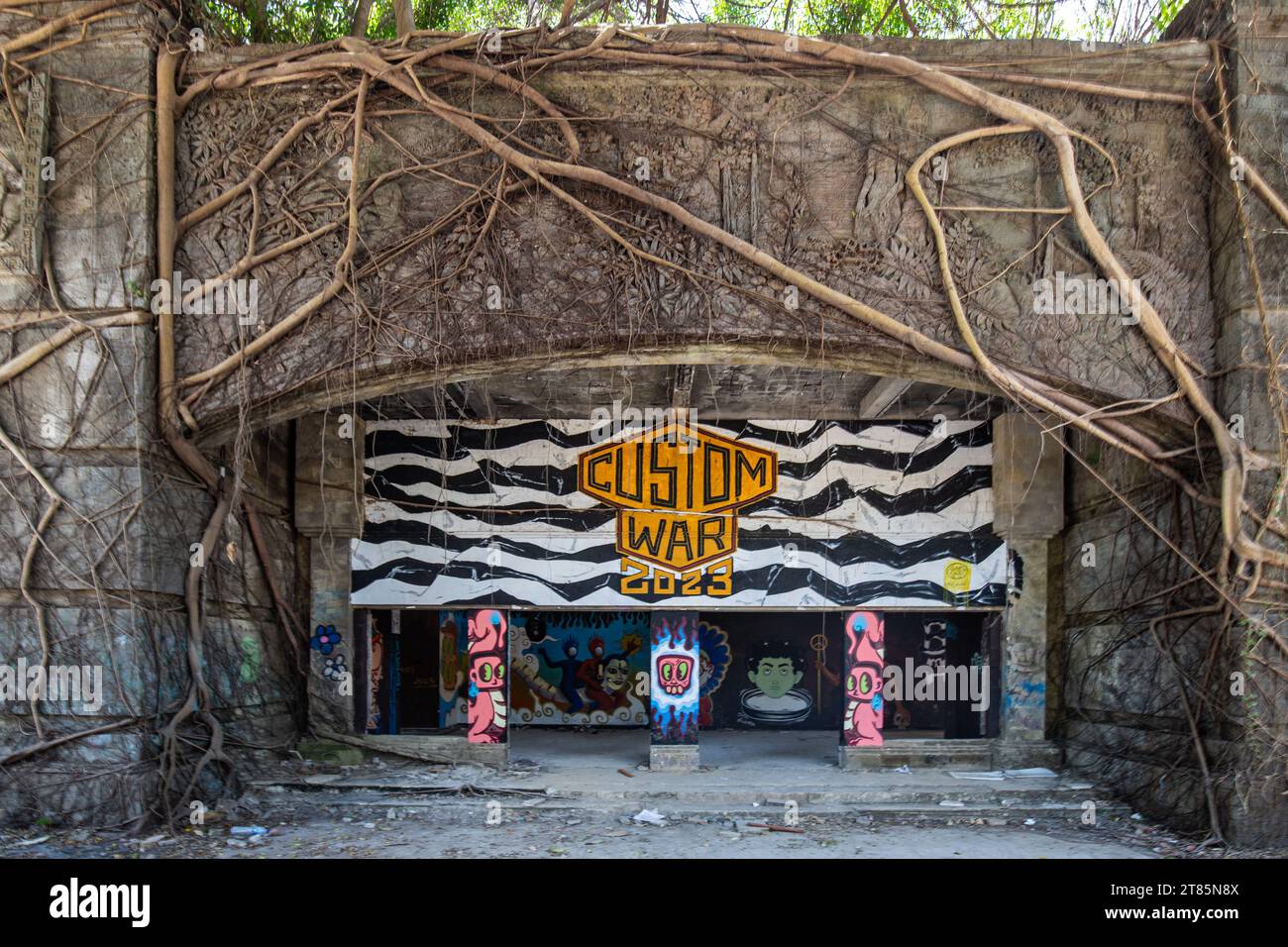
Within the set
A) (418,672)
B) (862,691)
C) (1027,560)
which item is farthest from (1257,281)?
(418,672)

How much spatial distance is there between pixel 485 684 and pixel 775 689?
6.72 meters

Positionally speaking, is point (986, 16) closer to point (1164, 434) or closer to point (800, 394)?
point (800, 394)

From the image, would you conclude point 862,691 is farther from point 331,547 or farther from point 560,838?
point 331,547

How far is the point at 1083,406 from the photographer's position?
Answer: 25.1 ft

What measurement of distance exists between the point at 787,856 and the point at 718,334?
3958 millimetres

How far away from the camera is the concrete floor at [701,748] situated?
1180cm

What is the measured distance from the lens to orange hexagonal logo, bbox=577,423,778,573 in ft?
37.0

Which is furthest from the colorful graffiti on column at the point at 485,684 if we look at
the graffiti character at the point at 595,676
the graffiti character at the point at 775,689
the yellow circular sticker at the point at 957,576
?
the graffiti character at the point at 775,689

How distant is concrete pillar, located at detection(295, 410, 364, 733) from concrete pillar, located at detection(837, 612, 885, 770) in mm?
5483

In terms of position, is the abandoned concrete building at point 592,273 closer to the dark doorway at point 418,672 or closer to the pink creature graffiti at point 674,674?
the pink creature graffiti at point 674,674

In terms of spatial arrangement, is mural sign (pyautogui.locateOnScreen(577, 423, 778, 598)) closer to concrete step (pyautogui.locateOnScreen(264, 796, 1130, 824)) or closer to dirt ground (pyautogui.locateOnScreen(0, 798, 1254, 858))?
concrete step (pyautogui.locateOnScreen(264, 796, 1130, 824))

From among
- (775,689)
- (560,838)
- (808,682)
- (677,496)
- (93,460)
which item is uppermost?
(93,460)

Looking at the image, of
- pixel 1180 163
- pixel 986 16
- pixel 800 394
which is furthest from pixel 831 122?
pixel 986 16

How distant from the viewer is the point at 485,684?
11.0 m
